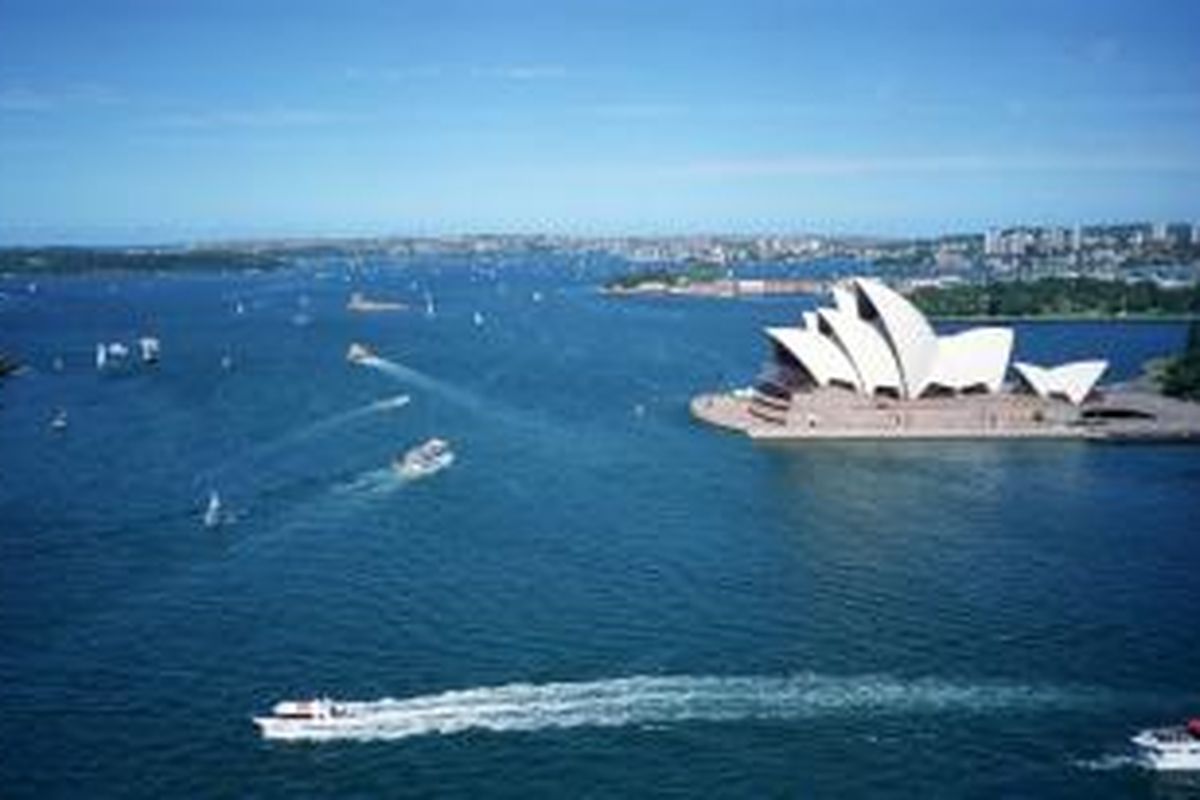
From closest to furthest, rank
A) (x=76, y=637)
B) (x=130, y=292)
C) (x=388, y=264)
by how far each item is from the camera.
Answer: (x=76, y=637)
(x=130, y=292)
(x=388, y=264)

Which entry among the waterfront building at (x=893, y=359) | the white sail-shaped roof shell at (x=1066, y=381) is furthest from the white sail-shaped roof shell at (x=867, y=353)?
the white sail-shaped roof shell at (x=1066, y=381)

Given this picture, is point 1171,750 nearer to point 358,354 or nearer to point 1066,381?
point 1066,381

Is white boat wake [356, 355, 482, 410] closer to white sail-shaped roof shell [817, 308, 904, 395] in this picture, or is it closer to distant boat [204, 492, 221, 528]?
white sail-shaped roof shell [817, 308, 904, 395]

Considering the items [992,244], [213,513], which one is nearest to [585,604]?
[213,513]

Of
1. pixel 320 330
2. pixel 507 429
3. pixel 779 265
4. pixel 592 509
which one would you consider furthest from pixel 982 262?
pixel 592 509

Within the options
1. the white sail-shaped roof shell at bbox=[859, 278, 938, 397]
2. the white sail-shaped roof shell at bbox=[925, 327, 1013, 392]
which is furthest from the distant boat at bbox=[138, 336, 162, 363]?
the white sail-shaped roof shell at bbox=[925, 327, 1013, 392]

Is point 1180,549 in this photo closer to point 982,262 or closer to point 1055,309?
point 1055,309
